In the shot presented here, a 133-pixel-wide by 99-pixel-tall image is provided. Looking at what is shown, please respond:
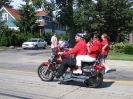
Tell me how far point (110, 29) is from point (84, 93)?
3756 centimetres

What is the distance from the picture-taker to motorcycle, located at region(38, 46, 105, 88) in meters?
8.68

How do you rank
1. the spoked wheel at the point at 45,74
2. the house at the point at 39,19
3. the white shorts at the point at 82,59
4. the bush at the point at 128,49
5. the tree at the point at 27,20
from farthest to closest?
the house at the point at 39,19 < the tree at the point at 27,20 < the bush at the point at 128,49 < the spoked wheel at the point at 45,74 < the white shorts at the point at 82,59

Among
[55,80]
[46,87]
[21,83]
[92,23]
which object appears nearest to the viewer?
[46,87]

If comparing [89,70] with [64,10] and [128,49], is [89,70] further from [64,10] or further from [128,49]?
[128,49]

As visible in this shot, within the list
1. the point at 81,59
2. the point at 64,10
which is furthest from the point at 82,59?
the point at 64,10

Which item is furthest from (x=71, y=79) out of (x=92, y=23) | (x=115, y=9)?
(x=115, y=9)

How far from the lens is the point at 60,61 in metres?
9.41

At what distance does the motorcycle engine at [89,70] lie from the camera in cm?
862

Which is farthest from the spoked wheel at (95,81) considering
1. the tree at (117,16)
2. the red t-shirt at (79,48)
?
the tree at (117,16)

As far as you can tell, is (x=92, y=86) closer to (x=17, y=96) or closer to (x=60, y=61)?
(x=60, y=61)

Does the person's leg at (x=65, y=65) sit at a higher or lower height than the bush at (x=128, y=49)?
higher

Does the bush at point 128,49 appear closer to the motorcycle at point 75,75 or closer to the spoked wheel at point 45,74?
the motorcycle at point 75,75

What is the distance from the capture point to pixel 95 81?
28.8 ft

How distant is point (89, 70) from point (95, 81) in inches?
17.1
